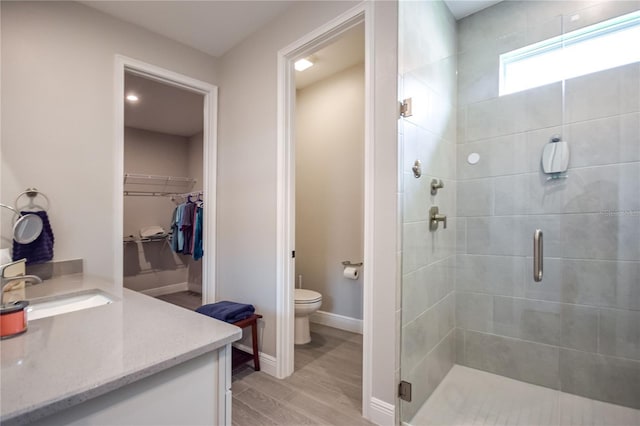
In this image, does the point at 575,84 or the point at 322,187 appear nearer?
the point at 575,84

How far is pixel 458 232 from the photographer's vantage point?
2.36 metres

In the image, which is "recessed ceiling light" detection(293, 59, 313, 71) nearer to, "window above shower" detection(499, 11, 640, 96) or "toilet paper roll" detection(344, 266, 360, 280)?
"window above shower" detection(499, 11, 640, 96)

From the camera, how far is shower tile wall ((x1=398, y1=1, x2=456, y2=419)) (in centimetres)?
Answer: 172

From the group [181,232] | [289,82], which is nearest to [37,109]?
[289,82]

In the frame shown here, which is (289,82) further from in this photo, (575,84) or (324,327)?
(324,327)

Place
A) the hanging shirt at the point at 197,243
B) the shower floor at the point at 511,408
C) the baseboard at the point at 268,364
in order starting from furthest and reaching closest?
1. the hanging shirt at the point at 197,243
2. the baseboard at the point at 268,364
3. the shower floor at the point at 511,408

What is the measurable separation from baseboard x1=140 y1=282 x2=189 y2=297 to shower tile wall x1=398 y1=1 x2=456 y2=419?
13.8 feet

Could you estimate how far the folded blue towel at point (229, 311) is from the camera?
2129 millimetres

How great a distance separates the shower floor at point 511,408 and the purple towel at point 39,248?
7.82 ft

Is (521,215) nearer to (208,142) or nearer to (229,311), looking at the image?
(229,311)

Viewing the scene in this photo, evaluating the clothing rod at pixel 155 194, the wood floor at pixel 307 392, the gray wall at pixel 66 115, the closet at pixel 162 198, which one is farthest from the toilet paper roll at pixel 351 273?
the clothing rod at pixel 155 194

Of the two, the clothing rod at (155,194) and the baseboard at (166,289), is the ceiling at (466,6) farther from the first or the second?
the baseboard at (166,289)

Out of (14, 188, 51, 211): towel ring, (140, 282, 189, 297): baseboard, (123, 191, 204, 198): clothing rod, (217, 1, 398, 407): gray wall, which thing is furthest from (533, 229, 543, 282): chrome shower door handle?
(140, 282, 189, 297): baseboard

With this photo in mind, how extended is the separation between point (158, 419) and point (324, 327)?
2.58 m
